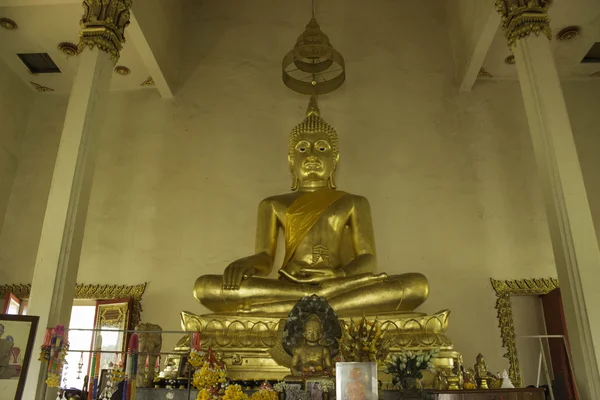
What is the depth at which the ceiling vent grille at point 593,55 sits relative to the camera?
552 centimetres

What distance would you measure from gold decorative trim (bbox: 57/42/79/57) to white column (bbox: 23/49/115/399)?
1.64 m

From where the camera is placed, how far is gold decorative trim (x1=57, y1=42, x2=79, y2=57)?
5.41 metres

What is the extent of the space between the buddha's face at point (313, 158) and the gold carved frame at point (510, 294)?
1.80 metres

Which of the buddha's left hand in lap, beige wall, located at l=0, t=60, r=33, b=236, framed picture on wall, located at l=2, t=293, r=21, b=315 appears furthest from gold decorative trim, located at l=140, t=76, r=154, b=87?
the buddha's left hand in lap

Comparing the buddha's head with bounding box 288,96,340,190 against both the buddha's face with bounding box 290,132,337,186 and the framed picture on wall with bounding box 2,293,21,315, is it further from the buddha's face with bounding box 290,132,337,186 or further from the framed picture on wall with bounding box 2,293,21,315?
the framed picture on wall with bounding box 2,293,21,315

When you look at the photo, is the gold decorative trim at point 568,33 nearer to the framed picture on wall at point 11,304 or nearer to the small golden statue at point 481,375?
the small golden statue at point 481,375

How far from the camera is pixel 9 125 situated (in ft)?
18.4

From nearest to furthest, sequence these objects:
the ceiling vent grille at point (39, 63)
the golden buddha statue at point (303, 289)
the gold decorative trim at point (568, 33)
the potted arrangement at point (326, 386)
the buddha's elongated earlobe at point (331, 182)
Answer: the potted arrangement at point (326, 386) → the golden buddha statue at point (303, 289) → the gold decorative trim at point (568, 33) → the buddha's elongated earlobe at point (331, 182) → the ceiling vent grille at point (39, 63)

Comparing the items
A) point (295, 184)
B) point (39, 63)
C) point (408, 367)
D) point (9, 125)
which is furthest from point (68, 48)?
point (408, 367)

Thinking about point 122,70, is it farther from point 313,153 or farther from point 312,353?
point 312,353

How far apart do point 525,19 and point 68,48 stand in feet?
13.3

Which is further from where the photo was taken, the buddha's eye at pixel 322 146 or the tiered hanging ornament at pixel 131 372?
the buddha's eye at pixel 322 146

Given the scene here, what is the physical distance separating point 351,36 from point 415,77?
2.85 ft

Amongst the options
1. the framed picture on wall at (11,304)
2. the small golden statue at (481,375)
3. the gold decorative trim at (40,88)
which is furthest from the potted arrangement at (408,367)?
the gold decorative trim at (40,88)
